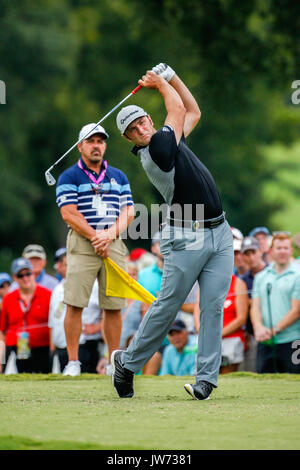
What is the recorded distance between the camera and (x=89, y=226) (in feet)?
30.6

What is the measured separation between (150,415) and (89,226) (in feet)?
10.6

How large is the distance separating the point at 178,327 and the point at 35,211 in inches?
1525

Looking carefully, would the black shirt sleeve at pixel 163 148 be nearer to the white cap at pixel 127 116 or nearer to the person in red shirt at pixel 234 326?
the white cap at pixel 127 116

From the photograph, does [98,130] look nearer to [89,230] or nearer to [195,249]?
[89,230]

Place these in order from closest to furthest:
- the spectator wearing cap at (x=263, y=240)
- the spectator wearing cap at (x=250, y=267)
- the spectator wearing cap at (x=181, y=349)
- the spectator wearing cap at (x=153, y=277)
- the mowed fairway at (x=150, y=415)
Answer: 1. the mowed fairway at (x=150, y=415)
2. the spectator wearing cap at (x=250, y=267)
3. the spectator wearing cap at (x=181, y=349)
4. the spectator wearing cap at (x=153, y=277)
5. the spectator wearing cap at (x=263, y=240)

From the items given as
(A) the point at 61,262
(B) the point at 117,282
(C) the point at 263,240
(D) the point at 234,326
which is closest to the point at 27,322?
(A) the point at 61,262

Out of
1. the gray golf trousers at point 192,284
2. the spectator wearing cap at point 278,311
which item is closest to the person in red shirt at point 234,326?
the spectator wearing cap at point 278,311

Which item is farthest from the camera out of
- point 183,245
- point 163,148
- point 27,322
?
point 27,322

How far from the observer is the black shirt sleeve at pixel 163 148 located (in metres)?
7.04

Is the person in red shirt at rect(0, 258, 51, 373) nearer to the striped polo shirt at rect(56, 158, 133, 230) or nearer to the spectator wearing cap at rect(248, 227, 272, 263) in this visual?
the spectator wearing cap at rect(248, 227, 272, 263)

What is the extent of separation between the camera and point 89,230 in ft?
30.3


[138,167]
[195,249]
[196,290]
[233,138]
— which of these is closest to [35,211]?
[138,167]

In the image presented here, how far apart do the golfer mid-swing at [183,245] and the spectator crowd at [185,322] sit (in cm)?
249

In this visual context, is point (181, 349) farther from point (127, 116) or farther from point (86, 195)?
point (127, 116)
